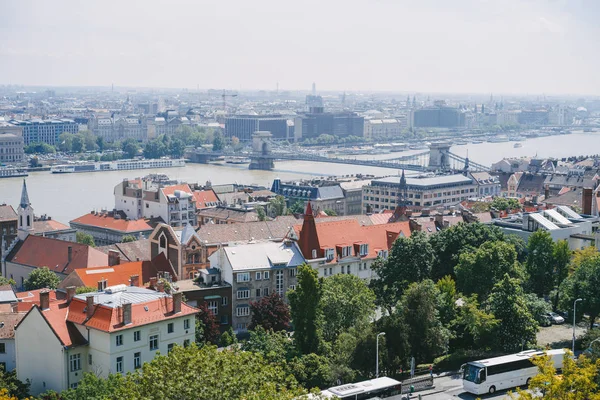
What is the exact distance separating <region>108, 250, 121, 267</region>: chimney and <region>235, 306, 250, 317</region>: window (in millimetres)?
5623

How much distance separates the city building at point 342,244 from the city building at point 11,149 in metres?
74.9

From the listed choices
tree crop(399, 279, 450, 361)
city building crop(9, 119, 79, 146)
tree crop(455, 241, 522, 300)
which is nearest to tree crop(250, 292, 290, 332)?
tree crop(399, 279, 450, 361)

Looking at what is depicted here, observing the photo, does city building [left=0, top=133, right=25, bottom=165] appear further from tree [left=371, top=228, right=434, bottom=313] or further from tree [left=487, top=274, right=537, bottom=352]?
tree [left=487, top=274, right=537, bottom=352]

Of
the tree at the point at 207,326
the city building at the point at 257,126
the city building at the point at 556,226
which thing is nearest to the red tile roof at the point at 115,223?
the city building at the point at 556,226

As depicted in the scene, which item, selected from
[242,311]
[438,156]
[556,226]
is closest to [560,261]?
[556,226]

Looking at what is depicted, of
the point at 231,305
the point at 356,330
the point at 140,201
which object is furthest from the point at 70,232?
the point at 356,330

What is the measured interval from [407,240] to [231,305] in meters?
5.44

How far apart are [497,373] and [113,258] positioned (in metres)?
15.4

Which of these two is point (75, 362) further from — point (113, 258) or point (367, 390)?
point (113, 258)

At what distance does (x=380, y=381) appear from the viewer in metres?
17.9

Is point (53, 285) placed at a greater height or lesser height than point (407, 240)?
lesser

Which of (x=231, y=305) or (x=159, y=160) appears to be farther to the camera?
(x=159, y=160)

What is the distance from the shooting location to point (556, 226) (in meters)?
30.8

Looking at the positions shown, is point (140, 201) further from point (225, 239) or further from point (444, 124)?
point (444, 124)
